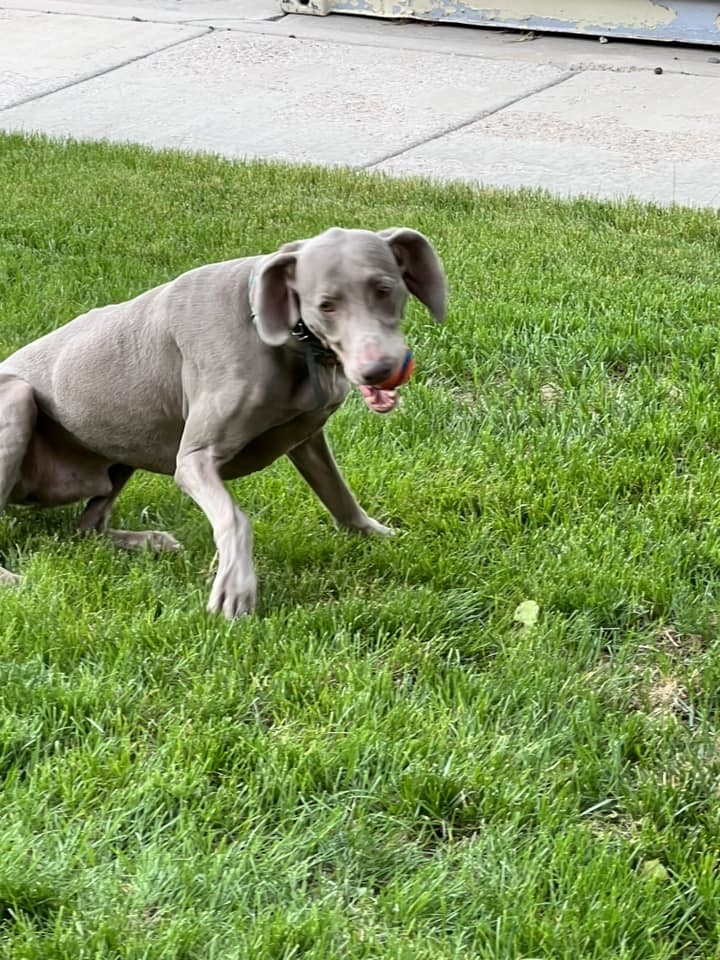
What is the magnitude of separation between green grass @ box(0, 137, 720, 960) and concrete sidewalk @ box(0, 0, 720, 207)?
229cm

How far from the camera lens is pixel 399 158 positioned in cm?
757

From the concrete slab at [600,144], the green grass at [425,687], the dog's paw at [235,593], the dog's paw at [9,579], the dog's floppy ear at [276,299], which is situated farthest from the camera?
the concrete slab at [600,144]

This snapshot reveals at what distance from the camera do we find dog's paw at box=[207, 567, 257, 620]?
3348 millimetres

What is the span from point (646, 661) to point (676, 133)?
5.06 m

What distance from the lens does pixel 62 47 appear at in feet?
→ 33.4

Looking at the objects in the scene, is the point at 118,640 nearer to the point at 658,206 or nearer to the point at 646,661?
the point at 646,661

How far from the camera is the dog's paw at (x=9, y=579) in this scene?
3651 millimetres

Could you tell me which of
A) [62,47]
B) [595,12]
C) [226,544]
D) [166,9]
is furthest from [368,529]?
[166,9]

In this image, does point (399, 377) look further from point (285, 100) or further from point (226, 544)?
point (285, 100)

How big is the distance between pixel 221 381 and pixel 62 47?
7558 mm

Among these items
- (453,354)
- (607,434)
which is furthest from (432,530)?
(453,354)

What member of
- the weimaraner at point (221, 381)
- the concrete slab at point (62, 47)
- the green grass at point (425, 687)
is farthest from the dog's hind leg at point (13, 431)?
the concrete slab at point (62, 47)

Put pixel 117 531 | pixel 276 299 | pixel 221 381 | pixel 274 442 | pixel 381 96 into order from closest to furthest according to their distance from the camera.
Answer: pixel 276 299, pixel 221 381, pixel 274 442, pixel 117 531, pixel 381 96

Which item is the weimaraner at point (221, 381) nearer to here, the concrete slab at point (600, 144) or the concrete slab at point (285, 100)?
the concrete slab at point (600, 144)
